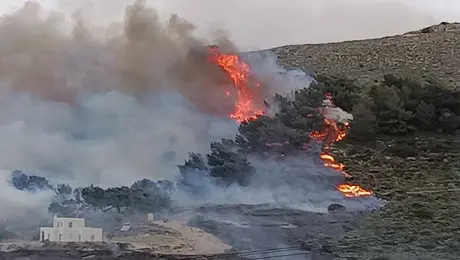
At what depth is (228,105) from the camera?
19.4m

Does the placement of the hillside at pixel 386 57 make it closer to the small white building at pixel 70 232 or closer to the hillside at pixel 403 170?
the hillside at pixel 403 170

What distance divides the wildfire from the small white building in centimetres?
663

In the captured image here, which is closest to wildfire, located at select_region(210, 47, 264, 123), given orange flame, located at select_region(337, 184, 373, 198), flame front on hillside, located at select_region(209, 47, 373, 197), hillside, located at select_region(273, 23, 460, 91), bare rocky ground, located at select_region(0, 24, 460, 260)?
flame front on hillside, located at select_region(209, 47, 373, 197)

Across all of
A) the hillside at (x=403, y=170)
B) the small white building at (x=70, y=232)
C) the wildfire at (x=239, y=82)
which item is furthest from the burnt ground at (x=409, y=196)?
the small white building at (x=70, y=232)

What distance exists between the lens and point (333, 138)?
803 inches

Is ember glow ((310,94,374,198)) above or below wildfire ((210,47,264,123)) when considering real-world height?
below

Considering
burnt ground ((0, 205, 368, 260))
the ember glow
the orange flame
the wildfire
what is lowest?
burnt ground ((0, 205, 368, 260))

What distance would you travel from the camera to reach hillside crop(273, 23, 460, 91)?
30984 mm

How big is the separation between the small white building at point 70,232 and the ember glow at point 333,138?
6.06 m

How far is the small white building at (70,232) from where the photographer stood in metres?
13.1

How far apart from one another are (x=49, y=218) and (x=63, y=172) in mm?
2231

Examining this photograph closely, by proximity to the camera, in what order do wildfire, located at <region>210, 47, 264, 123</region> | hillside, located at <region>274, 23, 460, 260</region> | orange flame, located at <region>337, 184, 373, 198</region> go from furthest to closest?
1. wildfire, located at <region>210, 47, 264, 123</region>
2. orange flame, located at <region>337, 184, 373, 198</region>
3. hillside, located at <region>274, 23, 460, 260</region>

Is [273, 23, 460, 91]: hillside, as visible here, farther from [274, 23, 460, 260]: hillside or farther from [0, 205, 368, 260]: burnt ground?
[0, 205, 368, 260]: burnt ground

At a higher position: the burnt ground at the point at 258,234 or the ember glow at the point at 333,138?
the ember glow at the point at 333,138
